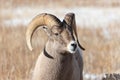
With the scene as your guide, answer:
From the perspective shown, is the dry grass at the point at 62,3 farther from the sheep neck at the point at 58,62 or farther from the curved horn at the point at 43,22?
the sheep neck at the point at 58,62

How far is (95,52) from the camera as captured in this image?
1329 cm

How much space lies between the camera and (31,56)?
39.1 ft

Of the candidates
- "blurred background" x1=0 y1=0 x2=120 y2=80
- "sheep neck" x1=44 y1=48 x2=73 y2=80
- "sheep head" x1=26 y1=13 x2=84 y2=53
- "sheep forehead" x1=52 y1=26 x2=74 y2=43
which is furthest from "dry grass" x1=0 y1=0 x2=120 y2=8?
"sheep forehead" x1=52 y1=26 x2=74 y2=43

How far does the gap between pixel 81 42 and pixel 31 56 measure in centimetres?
348

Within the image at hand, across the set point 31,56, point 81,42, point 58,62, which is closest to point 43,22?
point 58,62

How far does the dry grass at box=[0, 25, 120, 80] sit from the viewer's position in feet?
32.5

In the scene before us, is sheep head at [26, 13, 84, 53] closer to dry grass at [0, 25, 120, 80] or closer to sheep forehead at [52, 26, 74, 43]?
sheep forehead at [52, 26, 74, 43]

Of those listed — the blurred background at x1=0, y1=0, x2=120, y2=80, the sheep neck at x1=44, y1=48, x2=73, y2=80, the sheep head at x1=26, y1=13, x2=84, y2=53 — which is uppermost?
the sheep head at x1=26, y1=13, x2=84, y2=53

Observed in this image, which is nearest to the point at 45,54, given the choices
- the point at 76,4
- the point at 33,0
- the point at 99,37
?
the point at 99,37

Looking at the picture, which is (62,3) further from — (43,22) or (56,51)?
(56,51)

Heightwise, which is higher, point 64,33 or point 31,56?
point 64,33

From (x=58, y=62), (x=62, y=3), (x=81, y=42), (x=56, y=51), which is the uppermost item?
(x=56, y=51)

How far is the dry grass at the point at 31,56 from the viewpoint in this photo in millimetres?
9918

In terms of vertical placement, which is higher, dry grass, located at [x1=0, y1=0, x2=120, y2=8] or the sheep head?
the sheep head
